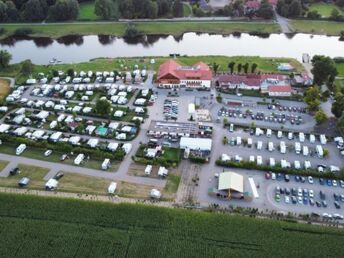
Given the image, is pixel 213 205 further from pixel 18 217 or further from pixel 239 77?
pixel 239 77

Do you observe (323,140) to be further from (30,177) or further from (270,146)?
(30,177)

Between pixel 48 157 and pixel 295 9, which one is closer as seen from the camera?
pixel 48 157

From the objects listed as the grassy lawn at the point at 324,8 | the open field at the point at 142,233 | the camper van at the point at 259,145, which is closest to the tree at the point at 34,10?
the open field at the point at 142,233

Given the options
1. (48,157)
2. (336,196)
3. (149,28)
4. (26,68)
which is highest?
(149,28)

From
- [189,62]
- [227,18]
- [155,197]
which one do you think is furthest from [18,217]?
[227,18]

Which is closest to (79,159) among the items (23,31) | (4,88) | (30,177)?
(30,177)

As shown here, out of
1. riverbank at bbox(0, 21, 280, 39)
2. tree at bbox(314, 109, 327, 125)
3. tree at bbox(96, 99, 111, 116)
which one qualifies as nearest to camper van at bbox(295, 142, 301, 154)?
tree at bbox(314, 109, 327, 125)

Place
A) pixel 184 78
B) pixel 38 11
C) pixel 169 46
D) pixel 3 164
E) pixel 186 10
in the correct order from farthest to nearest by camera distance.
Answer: pixel 186 10 → pixel 38 11 → pixel 169 46 → pixel 184 78 → pixel 3 164
